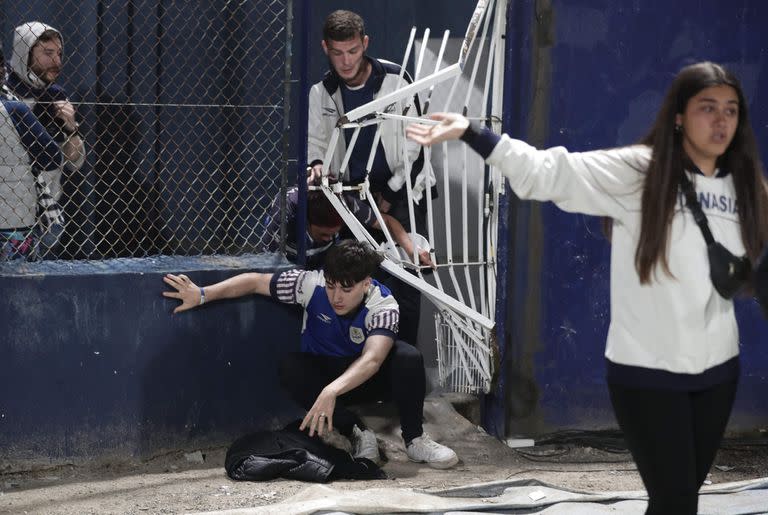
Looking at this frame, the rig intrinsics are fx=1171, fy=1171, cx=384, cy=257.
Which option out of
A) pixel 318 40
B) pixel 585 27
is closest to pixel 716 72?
pixel 585 27

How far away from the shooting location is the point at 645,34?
557 centimetres

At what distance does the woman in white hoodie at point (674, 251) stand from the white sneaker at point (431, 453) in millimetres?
2203

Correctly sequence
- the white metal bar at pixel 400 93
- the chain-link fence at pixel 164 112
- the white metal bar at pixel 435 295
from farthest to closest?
the chain-link fence at pixel 164 112 < the white metal bar at pixel 435 295 < the white metal bar at pixel 400 93

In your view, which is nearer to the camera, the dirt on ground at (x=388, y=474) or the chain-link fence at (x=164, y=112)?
the dirt on ground at (x=388, y=474)

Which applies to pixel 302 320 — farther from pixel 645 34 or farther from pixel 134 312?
pixel 645 34

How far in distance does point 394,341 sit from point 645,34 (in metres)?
1.89

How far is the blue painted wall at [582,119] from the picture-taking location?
5555 mm

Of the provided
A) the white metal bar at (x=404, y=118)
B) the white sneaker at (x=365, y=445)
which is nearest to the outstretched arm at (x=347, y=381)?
the white sneaker at (x=365, y=445)

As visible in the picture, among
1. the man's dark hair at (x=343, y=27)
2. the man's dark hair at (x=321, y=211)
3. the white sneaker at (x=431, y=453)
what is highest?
the man's dark hair at (x=343, y=27)

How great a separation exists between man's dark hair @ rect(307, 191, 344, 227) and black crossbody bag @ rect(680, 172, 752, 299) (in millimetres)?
2568

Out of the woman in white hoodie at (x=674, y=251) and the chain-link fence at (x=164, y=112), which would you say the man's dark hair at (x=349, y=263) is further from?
the woman in white hoodie at (x=674, y=251)

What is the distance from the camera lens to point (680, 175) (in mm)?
3273

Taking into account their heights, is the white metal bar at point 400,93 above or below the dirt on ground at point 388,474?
above

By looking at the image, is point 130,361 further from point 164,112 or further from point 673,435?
point 673,435
